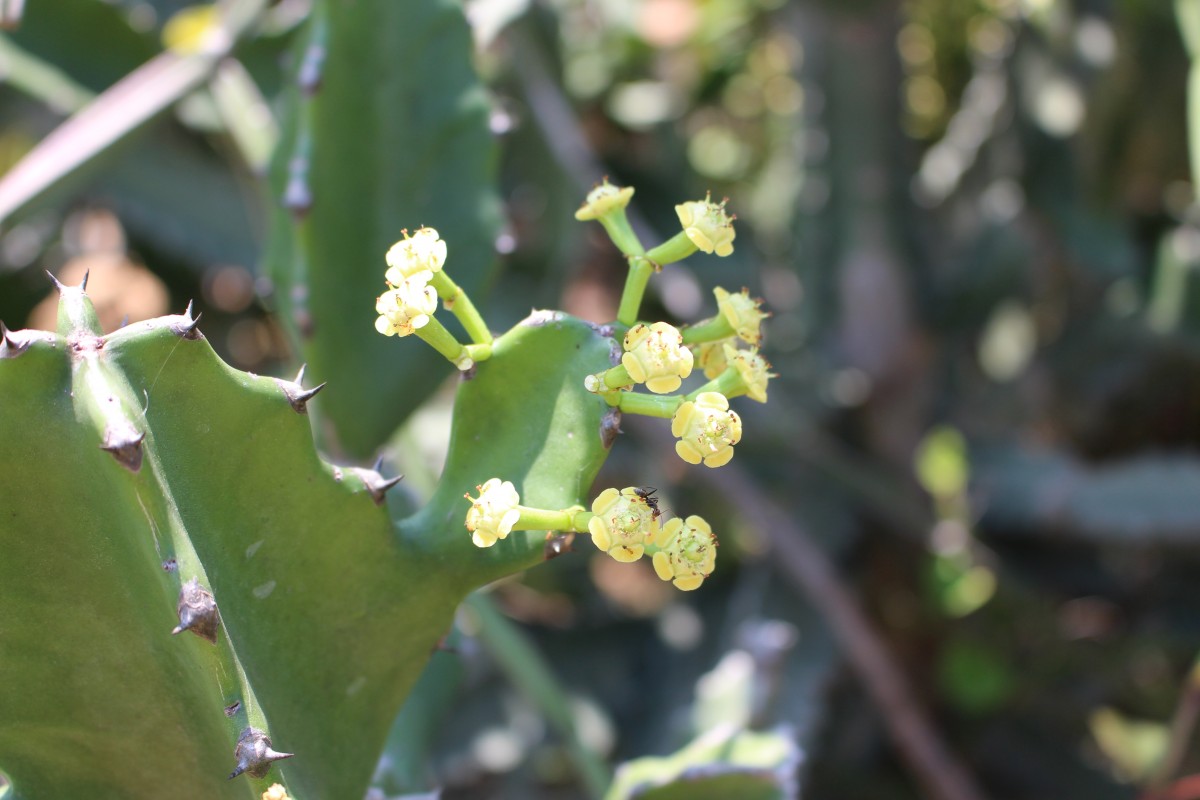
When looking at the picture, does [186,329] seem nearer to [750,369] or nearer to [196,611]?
[196,611]

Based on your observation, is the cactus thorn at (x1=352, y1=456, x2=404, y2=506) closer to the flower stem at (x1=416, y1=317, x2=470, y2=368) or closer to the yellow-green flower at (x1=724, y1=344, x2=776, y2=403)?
the flower stem at (x1=416, y1=317, x2=470, y2=368)

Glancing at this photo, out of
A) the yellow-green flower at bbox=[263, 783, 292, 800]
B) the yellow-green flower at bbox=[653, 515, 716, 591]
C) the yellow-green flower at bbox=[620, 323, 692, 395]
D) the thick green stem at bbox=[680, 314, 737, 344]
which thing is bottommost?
the yellow-green flower at bbox=[263, 783, 292, 800]

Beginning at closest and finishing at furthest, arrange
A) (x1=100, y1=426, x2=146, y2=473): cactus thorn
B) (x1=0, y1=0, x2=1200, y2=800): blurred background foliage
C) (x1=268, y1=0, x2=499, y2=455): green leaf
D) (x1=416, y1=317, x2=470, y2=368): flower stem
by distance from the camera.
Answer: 1. (x1=100, y1=426, x2=146, y2=473): cactus thorn
2. (x1=416, y1=317, x2=470, y2=368): flower stem
3. (x1=268, y1=0, x2=499, y2=455): green leaf
4. (x1=0, y1=0, x2=1200, y2=800): blurred background foliage

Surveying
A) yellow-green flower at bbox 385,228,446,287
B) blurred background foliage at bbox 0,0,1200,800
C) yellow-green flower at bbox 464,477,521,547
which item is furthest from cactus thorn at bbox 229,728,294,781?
blurred background foliage at bbox 0,0,1200,800

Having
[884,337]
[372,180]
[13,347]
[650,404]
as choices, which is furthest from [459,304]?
[884,337]

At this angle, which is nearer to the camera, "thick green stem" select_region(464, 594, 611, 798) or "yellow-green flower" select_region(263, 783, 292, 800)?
"yellow-green flower" select_region(263, 783, 292, 800)

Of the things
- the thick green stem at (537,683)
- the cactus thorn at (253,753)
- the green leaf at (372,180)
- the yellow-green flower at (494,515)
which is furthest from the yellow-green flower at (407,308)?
the thick green stem at (537,683)

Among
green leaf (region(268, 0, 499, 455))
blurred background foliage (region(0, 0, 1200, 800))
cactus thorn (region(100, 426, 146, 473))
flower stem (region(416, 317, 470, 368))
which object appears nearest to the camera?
cactus thorn (region(100, 426, 146, 473))
